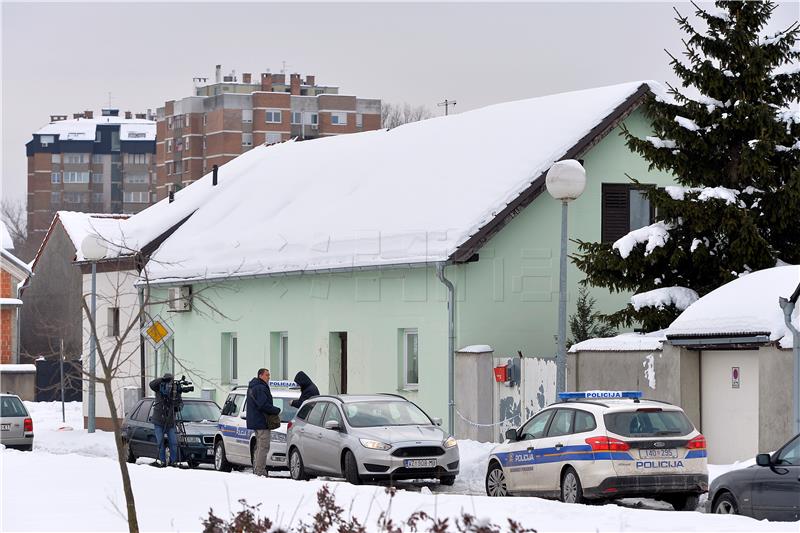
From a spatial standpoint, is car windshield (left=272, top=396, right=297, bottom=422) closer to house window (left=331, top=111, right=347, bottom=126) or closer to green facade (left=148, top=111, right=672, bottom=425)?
green facade (left=148, top=111, right=672, bottom=425)

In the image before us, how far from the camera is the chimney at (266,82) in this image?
488ft

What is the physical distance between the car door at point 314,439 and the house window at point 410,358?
314 inches

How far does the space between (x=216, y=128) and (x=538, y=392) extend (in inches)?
4782

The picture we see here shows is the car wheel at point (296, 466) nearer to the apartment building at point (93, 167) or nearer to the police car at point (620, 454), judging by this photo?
the police car at point (620, 454)

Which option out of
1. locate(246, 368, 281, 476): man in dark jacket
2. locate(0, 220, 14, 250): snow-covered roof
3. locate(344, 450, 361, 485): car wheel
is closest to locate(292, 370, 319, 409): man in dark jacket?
locate(246, 368, 281, 476): man in dark jacket

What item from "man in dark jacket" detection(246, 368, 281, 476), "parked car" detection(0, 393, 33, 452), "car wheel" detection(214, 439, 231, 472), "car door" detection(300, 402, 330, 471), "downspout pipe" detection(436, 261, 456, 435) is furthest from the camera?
"parked car" detection(0, 393, 33, 452)

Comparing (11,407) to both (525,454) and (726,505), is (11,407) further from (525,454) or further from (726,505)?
(726,505)

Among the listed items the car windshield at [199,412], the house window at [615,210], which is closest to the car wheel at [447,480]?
the car windshield at [199,412]

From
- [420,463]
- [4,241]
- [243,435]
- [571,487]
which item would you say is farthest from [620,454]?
[4,241]

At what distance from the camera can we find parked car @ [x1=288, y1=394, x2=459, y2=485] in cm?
2116

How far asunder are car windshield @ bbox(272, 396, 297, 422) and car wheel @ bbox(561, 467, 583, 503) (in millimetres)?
9074

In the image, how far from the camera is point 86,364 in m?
43.3

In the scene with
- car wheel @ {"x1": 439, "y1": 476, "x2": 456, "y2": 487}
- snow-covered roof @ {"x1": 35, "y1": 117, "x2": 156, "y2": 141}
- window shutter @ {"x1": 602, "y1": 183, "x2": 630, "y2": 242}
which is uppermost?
snow-covered roof @ {"x1": 35, "y1": 117, "x2": 156, "y2": 141}

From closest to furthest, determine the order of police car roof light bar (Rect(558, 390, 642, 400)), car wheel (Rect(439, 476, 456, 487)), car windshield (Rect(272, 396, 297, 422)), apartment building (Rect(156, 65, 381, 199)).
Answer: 1. police car roof light bar (Rect(558, 390, 642, 400))
2. car wheel (Rect(439, 476, 456, 487))
3. car windshield (Rect(272, 396, 297, 422))
4. apartment building (Rect(156, 65, 381, 199))
